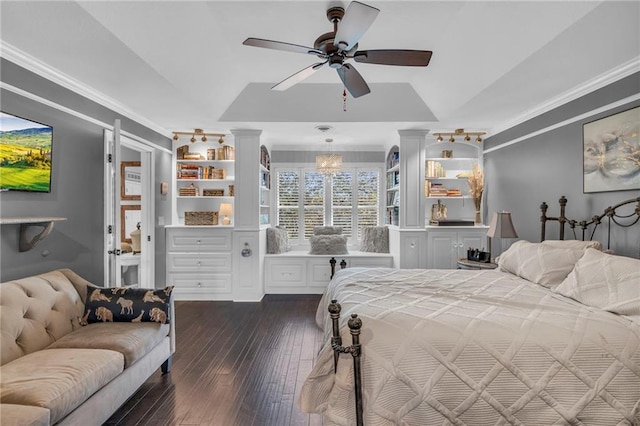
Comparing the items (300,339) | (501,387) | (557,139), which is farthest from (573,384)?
(557,139)

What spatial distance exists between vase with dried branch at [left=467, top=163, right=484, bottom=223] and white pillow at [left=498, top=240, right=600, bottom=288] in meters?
2.11

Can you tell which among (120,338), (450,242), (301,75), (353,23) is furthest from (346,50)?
(450,242)

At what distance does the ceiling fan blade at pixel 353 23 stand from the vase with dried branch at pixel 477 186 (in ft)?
12.0

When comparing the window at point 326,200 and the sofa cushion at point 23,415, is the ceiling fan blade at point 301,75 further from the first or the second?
the window at point 326,200

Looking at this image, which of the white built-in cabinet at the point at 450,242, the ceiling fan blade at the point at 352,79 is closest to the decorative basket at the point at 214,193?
the ceiling fan blade at the point at 352,79

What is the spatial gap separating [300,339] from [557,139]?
355cm

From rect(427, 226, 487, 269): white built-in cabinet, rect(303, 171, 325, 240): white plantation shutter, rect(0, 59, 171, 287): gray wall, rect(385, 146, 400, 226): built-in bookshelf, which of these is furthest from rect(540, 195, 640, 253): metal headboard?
rect(0, 59, 171, 287): gray wall

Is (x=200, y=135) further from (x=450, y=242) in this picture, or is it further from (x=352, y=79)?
(x=450, y=242)

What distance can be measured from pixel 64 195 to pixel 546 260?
167 inches

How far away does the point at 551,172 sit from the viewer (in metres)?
3.70

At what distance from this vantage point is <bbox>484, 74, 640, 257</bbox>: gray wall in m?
2.87

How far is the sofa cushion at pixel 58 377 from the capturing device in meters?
1.60

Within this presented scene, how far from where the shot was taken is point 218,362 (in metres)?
2.97

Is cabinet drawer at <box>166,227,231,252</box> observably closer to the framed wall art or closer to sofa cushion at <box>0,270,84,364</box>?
sofa cushion at <box>0,270,84,364</box>
